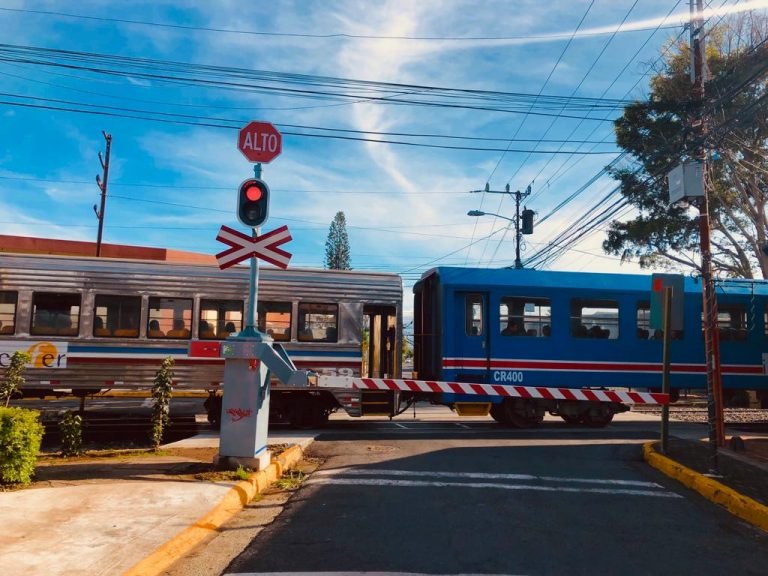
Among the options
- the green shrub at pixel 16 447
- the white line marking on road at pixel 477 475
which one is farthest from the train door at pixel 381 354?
the green shrub at pixel 16 447

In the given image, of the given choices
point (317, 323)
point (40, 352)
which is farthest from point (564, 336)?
point (40, 352)

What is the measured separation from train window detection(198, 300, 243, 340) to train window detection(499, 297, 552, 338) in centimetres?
586

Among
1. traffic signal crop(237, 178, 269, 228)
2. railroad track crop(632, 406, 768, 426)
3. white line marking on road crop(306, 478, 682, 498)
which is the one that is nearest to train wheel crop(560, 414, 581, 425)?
railroad track crop(632, 406, 768, 426)

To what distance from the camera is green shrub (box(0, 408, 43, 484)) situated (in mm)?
6566

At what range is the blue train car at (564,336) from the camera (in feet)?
44.9

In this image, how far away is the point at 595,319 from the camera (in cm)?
1434

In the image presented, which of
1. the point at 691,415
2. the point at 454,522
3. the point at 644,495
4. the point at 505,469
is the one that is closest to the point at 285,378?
the point at 454,522

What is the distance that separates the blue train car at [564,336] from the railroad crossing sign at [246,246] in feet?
21.0

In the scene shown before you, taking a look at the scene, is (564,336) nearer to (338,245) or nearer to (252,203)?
(252,203)

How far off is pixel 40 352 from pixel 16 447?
622 centimetres

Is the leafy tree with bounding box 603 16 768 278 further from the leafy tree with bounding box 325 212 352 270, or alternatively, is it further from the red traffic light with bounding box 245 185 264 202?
the leafy tree with bounding box 325 212 352 270

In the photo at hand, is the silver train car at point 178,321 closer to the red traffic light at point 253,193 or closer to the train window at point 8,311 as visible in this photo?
the train window at point 8,311

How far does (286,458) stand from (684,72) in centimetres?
1872

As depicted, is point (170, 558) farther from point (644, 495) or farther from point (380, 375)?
point (380, 375)
